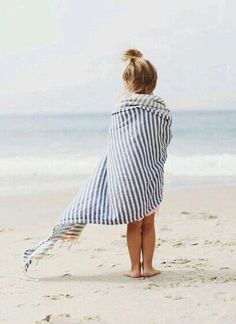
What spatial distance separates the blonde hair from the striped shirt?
0.05m

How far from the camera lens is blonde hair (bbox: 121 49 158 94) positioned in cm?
415

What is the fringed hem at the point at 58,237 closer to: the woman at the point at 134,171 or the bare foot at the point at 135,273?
the woman at the point at 134,171

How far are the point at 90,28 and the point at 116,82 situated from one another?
11.3 ft

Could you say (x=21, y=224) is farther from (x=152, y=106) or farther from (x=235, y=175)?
(x=235, y=175)

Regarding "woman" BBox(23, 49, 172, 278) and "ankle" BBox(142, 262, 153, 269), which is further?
"ankle" BBox(142, 262, 153, 269)

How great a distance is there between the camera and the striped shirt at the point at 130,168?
416 cm

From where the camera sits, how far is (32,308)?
11.9 feet

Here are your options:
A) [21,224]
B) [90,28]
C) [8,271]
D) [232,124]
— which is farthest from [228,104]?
[8,271]

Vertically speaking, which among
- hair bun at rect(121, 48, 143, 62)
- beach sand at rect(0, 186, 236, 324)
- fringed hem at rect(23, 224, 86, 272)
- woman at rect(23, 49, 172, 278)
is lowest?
beach sand at rect(0, 186, 236, 324)

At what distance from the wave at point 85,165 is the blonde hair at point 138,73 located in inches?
257

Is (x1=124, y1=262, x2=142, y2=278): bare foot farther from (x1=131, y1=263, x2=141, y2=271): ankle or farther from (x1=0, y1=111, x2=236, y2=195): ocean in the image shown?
(x1=0, y1=111, x2=236, y2=195): ocean

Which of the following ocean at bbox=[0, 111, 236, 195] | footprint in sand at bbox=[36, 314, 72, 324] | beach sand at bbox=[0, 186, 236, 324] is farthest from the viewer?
ocean at bbox=[0, 111, 236, 195]

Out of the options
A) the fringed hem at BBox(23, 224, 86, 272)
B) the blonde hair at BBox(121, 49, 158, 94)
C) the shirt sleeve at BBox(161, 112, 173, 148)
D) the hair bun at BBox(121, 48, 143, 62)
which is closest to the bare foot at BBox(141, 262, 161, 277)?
the fringed hem at BBox(23, 224, 86, 272)

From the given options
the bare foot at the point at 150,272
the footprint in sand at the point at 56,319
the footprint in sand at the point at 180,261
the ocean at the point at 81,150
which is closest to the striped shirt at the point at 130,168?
the bare foot at the point at 150,272
